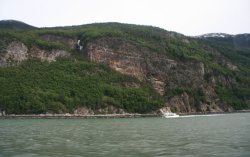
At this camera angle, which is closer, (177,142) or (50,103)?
(177,142)

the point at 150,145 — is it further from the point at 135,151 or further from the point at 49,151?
the point at 49,151

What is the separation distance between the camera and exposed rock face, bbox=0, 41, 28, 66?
18891 centimetres

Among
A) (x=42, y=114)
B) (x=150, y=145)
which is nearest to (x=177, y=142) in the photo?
(x=150, y=145)

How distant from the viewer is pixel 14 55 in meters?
195

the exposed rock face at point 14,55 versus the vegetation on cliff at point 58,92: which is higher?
the exposed rock face at point 14,55

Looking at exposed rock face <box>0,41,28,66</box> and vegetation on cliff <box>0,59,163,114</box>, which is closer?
vegetation on cliff <box>0,59,163,114</box>

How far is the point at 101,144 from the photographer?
45938mm

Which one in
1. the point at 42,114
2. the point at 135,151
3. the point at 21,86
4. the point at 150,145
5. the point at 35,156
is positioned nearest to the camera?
the point at 35,156

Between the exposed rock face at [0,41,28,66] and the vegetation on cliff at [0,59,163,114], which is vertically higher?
the exposed rock face at [0,41,28,66]

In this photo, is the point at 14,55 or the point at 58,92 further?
the point at 14,55

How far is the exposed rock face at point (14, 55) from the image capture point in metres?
189

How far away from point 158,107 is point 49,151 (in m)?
154

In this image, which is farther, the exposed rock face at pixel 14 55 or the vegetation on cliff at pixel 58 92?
the exposed rock face at pixel 14 55

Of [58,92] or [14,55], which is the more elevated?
[14,55]
